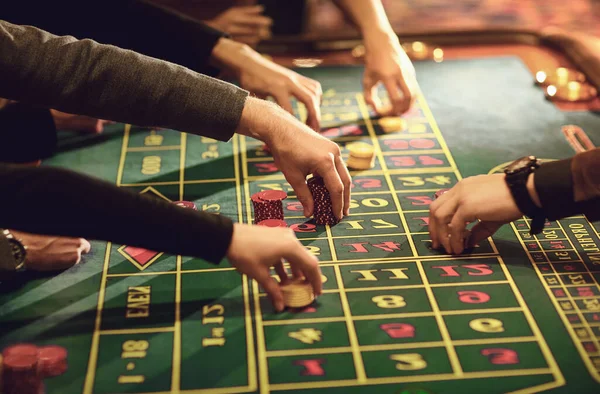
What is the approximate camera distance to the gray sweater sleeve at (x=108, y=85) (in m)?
2.27

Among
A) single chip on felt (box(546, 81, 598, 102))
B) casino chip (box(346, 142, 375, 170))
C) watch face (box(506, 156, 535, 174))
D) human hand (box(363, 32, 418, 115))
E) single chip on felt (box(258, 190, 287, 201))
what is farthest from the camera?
single chip on felt (box(546, 81, 598, 102))

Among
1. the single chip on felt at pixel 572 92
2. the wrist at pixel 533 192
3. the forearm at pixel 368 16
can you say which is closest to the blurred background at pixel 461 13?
the forearm at pixel 368 16

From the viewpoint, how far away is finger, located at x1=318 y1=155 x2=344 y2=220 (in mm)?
2326

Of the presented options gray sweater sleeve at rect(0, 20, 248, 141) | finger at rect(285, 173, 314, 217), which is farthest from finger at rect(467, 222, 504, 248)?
gray sweater sleeve at rect(0, 20, 248, 141)

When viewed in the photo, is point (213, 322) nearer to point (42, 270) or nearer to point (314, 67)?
point (42, 270)

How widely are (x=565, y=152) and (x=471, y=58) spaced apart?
1.02m

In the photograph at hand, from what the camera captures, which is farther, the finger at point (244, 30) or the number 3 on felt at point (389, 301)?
the finger at point (244, 30)

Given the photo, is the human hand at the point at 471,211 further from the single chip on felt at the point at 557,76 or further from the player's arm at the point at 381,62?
the single chip on felt at the point at 557,76

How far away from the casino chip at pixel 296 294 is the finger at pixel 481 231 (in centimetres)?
58

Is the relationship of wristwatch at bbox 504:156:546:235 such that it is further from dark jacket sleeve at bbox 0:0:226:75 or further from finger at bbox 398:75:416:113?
dark jacket sleeve at bbox 0:0:226:75

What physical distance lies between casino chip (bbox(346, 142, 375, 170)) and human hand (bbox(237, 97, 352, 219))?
16.0 inches

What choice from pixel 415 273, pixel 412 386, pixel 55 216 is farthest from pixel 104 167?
pixel 412 386

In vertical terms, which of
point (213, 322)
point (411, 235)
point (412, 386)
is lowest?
point (213, 322)

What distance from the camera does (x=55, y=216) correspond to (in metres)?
1.85
